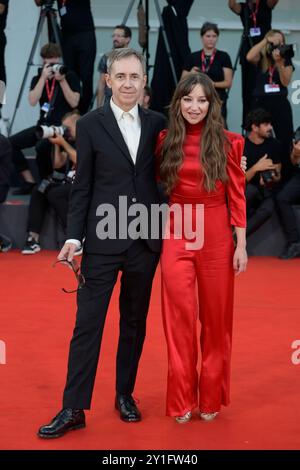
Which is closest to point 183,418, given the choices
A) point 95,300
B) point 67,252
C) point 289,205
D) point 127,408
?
point 127,408

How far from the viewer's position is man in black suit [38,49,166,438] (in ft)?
11.9

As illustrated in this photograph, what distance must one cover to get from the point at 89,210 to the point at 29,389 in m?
0.97

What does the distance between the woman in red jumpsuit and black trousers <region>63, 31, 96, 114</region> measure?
4.99m

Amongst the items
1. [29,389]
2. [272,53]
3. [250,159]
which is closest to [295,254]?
[250,159]

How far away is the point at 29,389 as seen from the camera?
423 centimetres

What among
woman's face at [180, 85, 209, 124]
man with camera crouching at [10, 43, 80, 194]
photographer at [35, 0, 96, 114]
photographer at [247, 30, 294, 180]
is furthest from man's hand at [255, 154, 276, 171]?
woman's face at [180, 85, 209, 124]

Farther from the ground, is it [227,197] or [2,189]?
[227,197]

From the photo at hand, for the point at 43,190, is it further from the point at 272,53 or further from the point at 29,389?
the point at 29,389

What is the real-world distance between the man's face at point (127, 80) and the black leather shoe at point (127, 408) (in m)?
1.12

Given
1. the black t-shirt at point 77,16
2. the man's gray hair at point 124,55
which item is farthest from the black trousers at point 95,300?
the black t-shirt at point 77,16

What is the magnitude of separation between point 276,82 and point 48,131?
6.38ft

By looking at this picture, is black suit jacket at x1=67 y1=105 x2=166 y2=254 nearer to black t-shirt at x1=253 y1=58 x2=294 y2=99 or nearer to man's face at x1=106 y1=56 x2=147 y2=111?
man's face at x1=106 y1=56 x2=147 y2=111

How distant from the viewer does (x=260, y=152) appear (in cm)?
768

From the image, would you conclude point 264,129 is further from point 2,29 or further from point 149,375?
point 149,375
